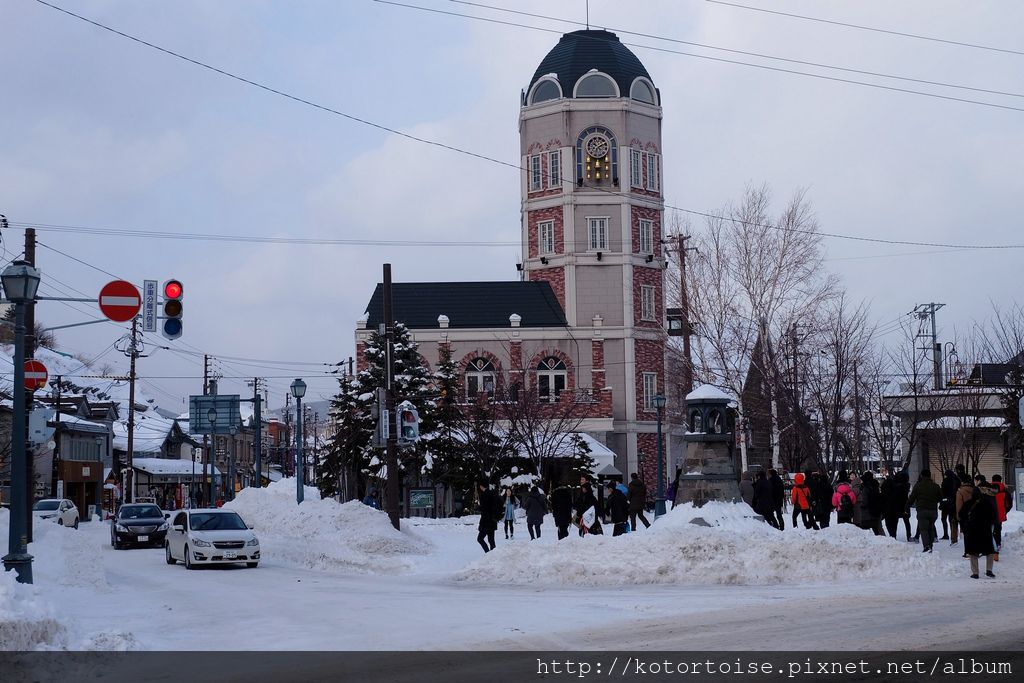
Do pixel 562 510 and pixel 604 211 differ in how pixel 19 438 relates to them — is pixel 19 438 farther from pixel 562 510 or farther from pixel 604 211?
pixel 604 211

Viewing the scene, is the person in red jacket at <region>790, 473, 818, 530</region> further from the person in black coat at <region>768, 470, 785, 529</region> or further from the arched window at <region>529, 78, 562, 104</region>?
the arched window at <region>529, 78, 562, 104</region>

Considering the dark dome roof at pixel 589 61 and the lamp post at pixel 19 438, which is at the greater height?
the dark dome roof at pixel 589 61

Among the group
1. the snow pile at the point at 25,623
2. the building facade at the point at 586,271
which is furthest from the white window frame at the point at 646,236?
the snow pile at the point at 25,623

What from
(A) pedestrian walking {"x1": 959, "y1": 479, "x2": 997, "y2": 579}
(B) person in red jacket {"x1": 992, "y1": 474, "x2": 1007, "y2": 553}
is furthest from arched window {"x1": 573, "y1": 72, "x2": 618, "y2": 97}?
(A) pedestrian walking {"x1": 959, "y1": 479, "x2": 997, "y2": 579}

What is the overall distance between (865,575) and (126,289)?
13.1m

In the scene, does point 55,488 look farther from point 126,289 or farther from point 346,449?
point 126,289

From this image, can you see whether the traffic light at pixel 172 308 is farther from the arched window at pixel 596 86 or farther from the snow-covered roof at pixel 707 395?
the arched window at pixel 596 86

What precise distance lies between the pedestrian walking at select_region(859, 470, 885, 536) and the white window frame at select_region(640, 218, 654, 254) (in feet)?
143

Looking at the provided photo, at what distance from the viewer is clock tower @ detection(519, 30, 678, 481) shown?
6588cm

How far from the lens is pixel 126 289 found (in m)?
17.7

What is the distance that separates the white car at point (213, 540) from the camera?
26250mm

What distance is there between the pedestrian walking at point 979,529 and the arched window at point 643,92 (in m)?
49.8

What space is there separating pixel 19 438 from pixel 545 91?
53.5 m

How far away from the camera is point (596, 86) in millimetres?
66250
